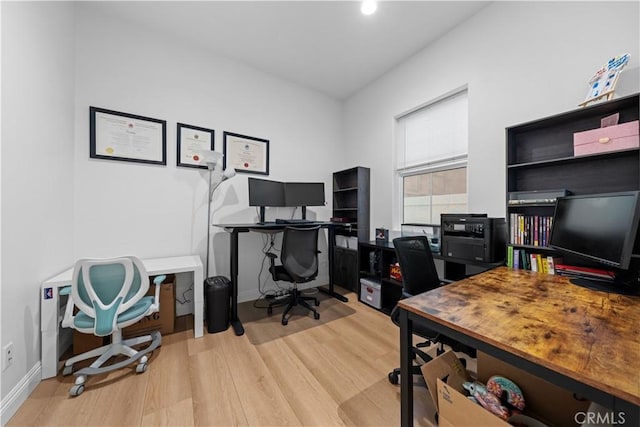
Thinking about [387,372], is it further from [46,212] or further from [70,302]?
[46,212]

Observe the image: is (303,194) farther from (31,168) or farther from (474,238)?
(31,168)

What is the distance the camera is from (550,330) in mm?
859

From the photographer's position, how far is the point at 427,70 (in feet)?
8.98

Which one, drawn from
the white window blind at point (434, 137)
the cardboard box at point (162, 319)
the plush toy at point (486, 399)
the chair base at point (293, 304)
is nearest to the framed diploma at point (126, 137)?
the cardboard box at point (162, 319)

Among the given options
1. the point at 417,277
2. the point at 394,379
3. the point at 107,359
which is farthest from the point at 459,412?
the point at 107,359

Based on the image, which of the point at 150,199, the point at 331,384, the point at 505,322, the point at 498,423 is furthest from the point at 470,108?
the point at 150,199

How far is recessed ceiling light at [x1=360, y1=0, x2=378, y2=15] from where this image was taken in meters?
2.12

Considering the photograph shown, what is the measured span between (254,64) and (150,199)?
2173mm

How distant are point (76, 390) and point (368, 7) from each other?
3729mm

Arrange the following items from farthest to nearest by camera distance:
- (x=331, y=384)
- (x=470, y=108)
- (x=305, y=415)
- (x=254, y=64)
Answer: (x=254, y=64) → (x=470, y=108) → (x=331, y=384) → (x=305, y=415)

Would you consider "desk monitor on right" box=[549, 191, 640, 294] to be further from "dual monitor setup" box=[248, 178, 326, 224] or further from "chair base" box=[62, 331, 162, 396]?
"chair base" box=[62, 331, 162, 396]

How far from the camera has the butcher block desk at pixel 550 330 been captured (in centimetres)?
62

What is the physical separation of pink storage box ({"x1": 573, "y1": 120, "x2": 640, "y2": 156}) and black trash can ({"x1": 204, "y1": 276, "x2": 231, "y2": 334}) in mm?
3090

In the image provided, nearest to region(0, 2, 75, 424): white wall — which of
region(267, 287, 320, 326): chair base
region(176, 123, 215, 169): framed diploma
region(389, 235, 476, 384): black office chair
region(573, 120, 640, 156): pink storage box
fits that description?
region(176, 123, 215, 169): framed diploma
